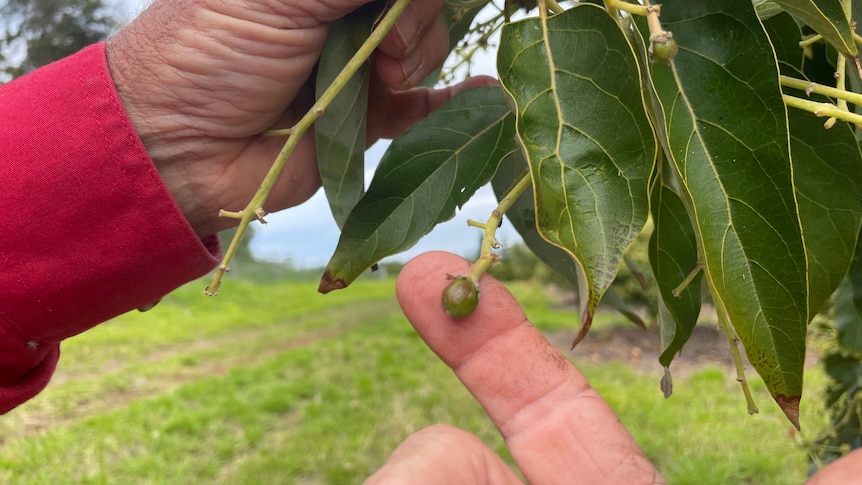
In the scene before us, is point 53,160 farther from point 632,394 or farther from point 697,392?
point 697,392

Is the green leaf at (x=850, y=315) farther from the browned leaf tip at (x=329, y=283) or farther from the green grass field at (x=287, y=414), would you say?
the green grass field at (x=287, y=414)

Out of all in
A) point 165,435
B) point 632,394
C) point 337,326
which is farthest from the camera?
point 337,326

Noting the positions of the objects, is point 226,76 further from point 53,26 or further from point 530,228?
point 53,26

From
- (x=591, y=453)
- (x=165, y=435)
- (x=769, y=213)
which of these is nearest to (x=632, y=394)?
(x=165, y=435)

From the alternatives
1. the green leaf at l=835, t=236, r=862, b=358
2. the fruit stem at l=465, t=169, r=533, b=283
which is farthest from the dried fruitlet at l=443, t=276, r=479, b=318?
the green leaf at l=835, t=236, r=862, b=358

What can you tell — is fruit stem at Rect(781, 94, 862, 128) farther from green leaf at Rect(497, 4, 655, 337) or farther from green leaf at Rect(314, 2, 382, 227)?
green leaf at Rect(314, 2, 382, 227)
